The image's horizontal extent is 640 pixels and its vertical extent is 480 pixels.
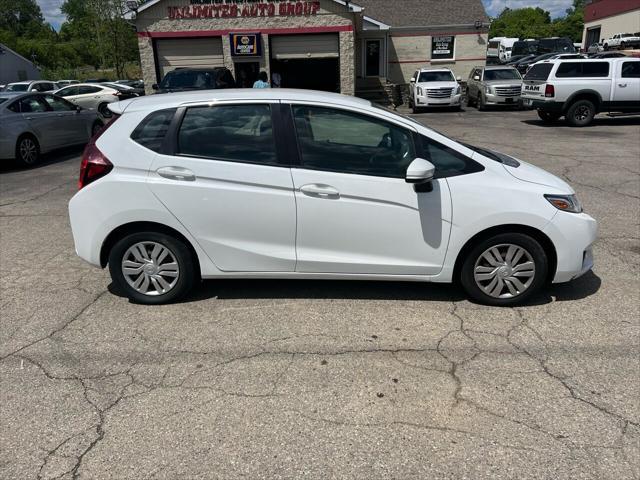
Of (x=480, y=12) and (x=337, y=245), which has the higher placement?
(x=480, y=12)

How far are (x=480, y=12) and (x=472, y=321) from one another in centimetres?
2761

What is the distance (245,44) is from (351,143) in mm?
19431

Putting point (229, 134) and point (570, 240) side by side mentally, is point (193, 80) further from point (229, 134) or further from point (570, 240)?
point (570, 240)

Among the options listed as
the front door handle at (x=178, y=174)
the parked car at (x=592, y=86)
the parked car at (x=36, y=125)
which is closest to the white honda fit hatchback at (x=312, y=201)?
the front door handle at (x=178, y=174)

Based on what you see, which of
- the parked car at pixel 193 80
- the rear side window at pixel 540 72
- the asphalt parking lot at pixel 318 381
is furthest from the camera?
the rear side window at pixel 540 72

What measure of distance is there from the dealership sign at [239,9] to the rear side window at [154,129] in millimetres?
19049

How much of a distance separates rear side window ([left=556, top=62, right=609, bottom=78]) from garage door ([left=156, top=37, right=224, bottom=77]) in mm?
14025

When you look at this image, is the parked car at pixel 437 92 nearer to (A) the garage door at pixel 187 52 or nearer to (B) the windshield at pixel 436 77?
(B) the windshield at pixel 436 77

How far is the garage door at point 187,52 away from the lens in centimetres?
2175

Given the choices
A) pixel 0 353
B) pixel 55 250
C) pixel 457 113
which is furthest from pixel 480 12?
pixel 0 353

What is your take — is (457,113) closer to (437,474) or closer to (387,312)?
(387,312)

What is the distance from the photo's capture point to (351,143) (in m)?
3.96

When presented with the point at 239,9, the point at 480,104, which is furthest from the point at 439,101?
the point at 239,9

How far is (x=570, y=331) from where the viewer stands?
3723 mm
